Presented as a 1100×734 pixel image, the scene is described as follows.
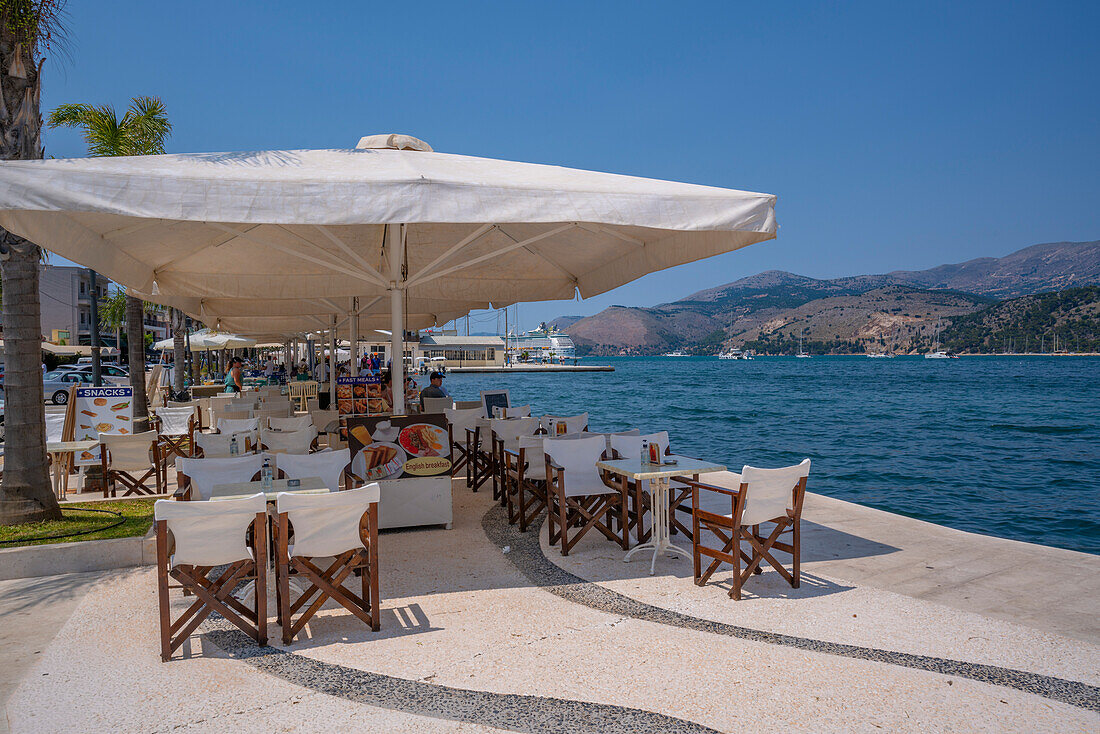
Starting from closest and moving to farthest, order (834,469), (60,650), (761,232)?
1. (60,650)
2. (761,232)
3. (834,469)

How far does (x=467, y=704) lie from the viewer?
3082 mm

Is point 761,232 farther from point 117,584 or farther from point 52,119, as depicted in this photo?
point 52,119

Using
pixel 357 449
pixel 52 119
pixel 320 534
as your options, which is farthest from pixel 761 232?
pixel 52 119

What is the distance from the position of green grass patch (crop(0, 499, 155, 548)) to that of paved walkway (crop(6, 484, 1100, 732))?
761 mm

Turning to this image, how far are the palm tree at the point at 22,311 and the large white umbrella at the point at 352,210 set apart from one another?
722 millimetres

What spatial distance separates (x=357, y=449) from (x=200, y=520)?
2.44m

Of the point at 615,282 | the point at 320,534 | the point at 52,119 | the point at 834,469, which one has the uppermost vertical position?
the point at 52,119

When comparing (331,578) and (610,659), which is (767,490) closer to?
(610,659)

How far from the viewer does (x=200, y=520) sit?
11.8ft

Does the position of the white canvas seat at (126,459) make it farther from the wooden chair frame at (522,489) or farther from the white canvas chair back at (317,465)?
the wooden chair frame at (522,489)

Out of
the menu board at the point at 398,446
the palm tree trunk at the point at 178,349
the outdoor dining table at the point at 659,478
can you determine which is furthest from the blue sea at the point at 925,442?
the palm tree trunk at the point at 178,349

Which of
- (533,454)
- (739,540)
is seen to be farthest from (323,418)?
(739,540)

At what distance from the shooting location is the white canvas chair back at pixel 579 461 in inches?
218

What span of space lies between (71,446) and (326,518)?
543 centimetres
